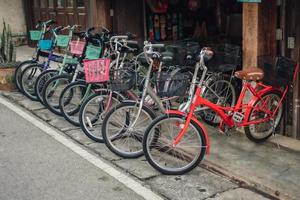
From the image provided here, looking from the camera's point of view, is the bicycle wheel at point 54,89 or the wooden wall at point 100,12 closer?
the bicycle wheel at point 54,89

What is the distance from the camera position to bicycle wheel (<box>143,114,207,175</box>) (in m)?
Result: 5.14

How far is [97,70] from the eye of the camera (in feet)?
19.8

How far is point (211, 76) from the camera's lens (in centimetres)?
672

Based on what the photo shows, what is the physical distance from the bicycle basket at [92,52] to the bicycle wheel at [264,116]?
2591mm

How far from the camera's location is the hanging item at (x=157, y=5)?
1048 centimetres

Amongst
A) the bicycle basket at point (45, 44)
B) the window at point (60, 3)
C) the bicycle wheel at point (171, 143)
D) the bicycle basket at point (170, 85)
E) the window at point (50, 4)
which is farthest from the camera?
the window at point (50, 4)

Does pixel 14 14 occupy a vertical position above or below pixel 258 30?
above

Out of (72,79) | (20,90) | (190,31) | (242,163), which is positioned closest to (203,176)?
(242,163)

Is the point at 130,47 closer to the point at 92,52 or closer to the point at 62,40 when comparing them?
the point at 92,52

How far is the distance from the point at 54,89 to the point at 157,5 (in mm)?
3975

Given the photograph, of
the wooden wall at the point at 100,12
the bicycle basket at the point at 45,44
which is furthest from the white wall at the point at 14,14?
the bicycle basket at the point at 45,44

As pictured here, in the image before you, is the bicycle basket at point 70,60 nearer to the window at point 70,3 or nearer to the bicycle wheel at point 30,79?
the bicycle wheel at point 30,79

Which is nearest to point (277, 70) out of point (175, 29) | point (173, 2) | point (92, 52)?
point (92, 52)

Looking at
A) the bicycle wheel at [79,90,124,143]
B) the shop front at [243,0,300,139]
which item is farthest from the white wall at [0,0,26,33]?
the shop front at [243,0,300,139]
